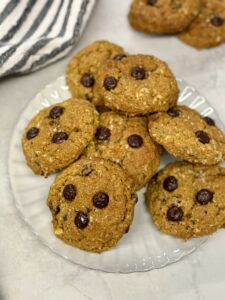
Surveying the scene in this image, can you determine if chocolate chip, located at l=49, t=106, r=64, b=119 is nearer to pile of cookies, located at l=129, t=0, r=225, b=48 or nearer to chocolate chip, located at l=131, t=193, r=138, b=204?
chocolate chip, located at l=131, t=193, r=138, b=204

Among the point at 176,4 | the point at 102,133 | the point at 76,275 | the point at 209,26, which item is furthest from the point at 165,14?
the point at 76,275

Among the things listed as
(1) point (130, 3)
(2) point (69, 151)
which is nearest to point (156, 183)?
(2) point (69, 151)

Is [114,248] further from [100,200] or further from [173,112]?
[173,112]

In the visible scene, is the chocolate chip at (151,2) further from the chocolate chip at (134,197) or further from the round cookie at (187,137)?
the chocolate chip at (134,197)

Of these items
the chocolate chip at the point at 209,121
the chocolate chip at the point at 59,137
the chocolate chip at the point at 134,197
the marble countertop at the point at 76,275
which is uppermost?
the chocolate chip at the point at 209,121

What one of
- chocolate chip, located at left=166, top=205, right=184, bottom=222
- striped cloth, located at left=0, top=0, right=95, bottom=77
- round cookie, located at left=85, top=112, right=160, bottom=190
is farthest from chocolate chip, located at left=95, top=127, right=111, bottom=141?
striped cloth, located at left=0, top=0, right=95, bottom=77

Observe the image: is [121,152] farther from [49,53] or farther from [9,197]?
[49,53]

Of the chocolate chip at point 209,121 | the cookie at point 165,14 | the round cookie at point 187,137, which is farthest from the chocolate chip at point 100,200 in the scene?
the cookie at point 165,14
